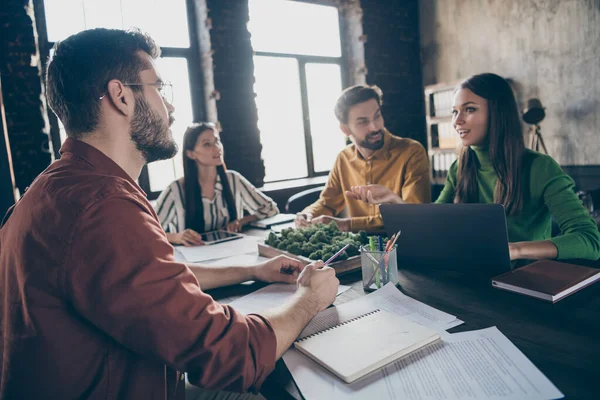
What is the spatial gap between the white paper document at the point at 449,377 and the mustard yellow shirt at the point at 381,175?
1578mm

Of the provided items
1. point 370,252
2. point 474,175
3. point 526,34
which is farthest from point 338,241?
point 526,34

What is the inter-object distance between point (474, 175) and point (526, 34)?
3.32m

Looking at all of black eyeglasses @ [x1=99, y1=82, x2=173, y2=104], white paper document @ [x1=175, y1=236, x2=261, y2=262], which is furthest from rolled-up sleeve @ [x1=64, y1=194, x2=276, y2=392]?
white paper document @ [x1=175, y1=236, x2=261, y2=262]

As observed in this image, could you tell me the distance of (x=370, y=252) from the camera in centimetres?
128

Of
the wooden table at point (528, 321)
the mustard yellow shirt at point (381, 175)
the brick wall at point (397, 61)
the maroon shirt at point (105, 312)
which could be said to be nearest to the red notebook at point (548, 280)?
the wooden table at point (528, 321)

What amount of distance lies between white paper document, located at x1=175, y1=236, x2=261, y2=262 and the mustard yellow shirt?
0.70 meters

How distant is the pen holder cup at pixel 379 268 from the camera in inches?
49.9

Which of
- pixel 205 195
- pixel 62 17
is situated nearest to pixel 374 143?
pixel 205 195

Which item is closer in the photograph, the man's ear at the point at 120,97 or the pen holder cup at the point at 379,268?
the man's ear at the point at 120,97

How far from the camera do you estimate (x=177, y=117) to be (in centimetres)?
418

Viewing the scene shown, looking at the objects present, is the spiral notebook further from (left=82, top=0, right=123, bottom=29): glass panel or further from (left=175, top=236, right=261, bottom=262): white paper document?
(left=82, top=0, right=123, bottom=29): glass panel

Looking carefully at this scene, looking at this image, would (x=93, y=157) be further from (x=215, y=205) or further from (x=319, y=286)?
(x=215, y=205)

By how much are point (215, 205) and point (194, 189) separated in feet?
0.58

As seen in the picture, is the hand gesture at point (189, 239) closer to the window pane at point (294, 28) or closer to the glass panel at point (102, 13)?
the glass panel at point (102, 13)
